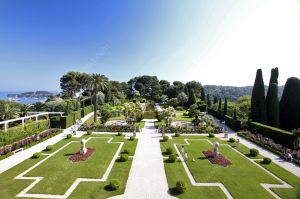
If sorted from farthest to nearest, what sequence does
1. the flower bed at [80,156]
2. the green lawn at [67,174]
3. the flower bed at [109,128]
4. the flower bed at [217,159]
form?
the flower bed at [109,128], the flower bed at [80,156], the flower bed at [217,159], the green lawn at [67,174]

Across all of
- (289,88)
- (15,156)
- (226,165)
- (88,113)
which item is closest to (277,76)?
(289,88)

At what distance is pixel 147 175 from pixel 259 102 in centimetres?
2654

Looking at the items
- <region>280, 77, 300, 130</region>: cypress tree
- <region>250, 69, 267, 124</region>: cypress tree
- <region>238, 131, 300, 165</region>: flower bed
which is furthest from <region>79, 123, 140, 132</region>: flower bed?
<region>280, 77, 300, 130</region>: cypress tree

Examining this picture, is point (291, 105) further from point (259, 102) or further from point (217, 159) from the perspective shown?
point (217, 159)

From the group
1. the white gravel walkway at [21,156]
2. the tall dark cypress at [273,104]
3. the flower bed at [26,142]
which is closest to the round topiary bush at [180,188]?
the white gravel walkway at [21,156]

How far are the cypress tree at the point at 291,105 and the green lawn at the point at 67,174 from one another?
23.6m

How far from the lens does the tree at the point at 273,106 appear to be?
1308 inches

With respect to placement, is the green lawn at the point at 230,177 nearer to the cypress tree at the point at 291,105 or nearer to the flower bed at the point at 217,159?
the flower bed at the point at 217,159

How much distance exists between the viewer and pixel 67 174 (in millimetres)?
17688

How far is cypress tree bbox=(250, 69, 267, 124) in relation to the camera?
116ft

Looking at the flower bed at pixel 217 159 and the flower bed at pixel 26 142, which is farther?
the flower bed at pixel 26 142

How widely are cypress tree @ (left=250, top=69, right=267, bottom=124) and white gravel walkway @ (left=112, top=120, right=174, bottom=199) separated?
1909 cm

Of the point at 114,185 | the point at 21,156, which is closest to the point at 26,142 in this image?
the point at 21,156

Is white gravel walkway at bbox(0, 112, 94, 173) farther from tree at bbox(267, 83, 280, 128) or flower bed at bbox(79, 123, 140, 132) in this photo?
tree at bbox(267, 83, 280, 128)
